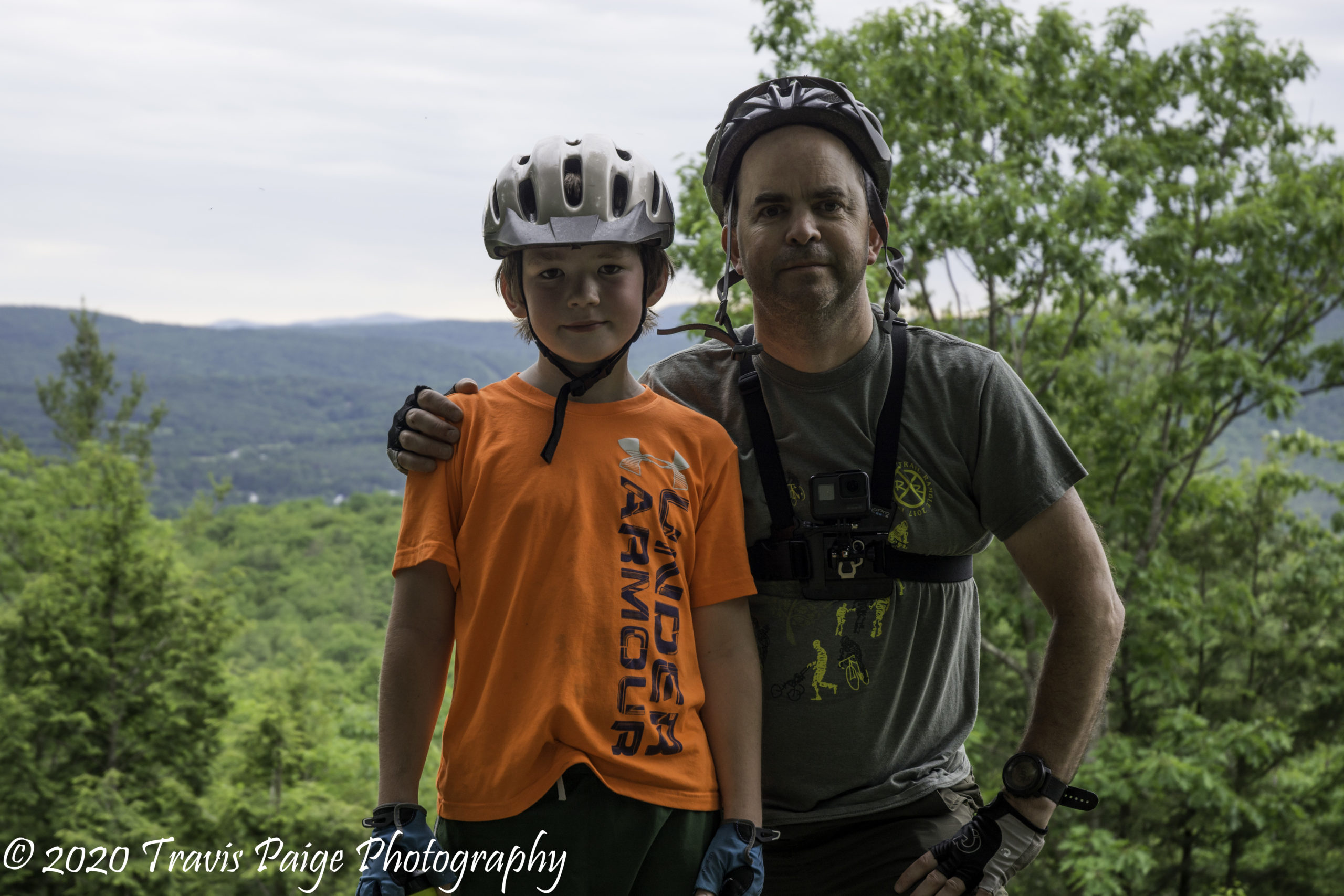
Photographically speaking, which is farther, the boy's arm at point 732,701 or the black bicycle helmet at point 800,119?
the black bicycle helmet at point 800,119

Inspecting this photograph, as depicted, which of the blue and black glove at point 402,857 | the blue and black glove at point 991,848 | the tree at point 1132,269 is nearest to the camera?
the blue and black glove at point 402,857

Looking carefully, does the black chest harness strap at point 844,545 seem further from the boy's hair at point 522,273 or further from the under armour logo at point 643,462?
the under armour logo at point 643,462

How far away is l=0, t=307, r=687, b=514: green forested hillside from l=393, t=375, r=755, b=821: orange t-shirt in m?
102

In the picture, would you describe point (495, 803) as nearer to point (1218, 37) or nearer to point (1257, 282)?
point (1257, 282)

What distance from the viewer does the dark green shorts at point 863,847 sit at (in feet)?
8.39

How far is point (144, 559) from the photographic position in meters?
25.6

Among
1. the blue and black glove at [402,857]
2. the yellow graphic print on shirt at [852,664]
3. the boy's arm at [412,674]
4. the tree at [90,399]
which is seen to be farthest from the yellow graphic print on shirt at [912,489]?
the tree at [90,399]

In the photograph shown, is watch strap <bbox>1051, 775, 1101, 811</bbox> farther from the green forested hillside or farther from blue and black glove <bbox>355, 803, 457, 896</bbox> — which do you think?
the green forested hillside

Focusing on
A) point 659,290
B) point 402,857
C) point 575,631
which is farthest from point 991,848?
point 659,290

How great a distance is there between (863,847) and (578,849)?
2.74 feet

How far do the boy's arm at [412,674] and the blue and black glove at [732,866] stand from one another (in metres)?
0.62

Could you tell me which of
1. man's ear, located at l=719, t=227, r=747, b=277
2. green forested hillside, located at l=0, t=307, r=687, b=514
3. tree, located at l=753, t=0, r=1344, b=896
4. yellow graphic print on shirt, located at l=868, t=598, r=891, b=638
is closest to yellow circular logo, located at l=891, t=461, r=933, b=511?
yellow graphic print on shirt, located at l=868, t=598, r=891, b=638

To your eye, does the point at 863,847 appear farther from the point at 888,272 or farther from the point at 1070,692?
the point at 888,272

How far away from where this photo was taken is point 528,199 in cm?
253
